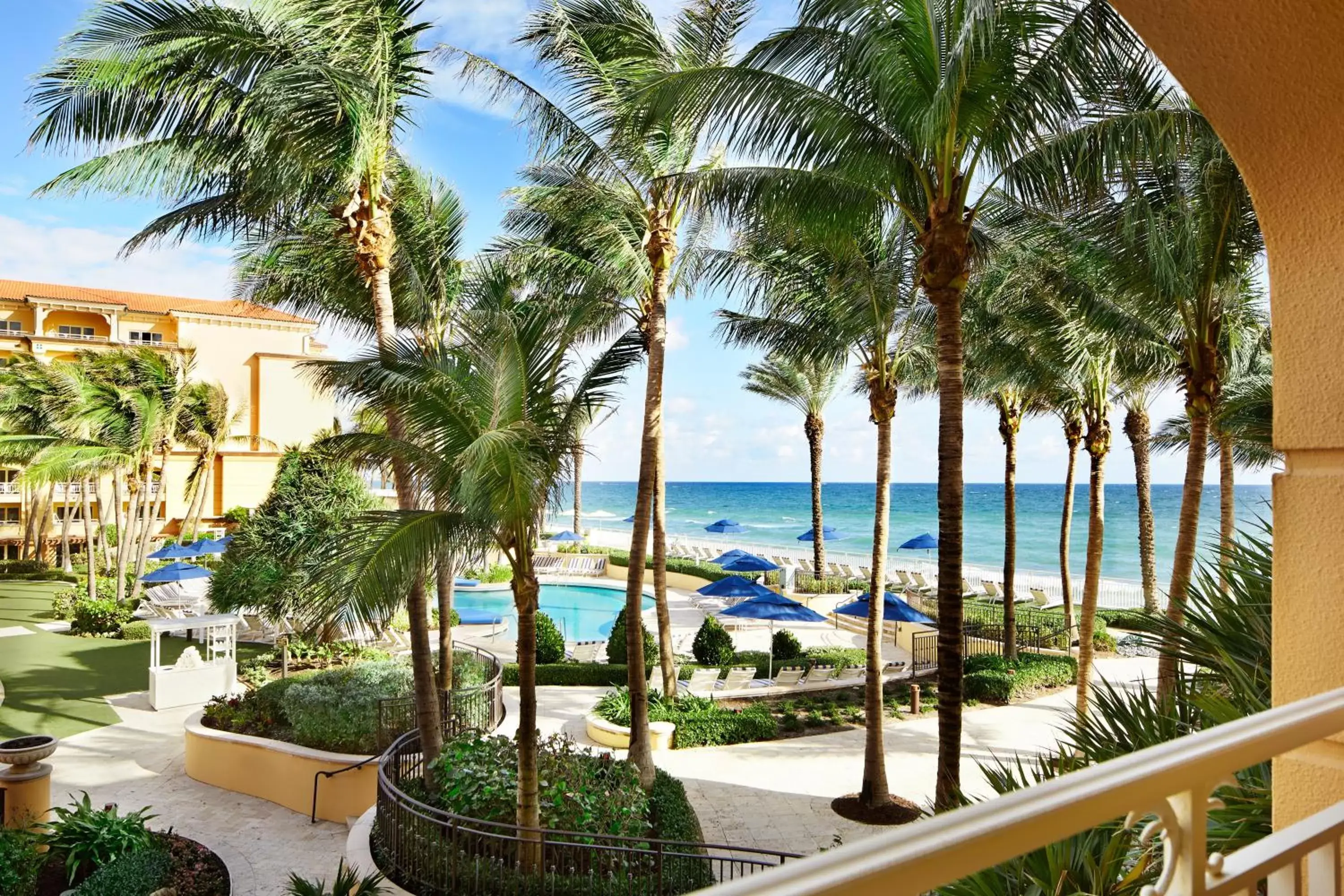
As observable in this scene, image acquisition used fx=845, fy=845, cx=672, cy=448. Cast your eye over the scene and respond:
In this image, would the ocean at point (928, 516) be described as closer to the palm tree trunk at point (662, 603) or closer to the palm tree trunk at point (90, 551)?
the palm tree trunk at point (90, 551)

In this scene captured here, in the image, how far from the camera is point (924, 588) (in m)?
28.2

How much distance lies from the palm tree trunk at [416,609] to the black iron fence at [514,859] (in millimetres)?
1350

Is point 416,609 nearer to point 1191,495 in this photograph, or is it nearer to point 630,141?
point 630,141

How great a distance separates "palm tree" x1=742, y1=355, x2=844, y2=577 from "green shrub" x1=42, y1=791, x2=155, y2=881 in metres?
24.2

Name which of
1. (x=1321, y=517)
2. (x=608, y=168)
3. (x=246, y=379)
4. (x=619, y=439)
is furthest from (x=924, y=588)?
(x=246, y=379)

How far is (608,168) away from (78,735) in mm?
12994

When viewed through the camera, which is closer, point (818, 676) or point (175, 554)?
point (818, 676)

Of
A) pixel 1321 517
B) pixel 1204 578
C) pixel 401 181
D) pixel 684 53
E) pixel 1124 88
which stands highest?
pixel 684 53

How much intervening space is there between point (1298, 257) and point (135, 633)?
1038 inches

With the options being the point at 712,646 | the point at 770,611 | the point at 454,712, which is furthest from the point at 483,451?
the point at 712,646

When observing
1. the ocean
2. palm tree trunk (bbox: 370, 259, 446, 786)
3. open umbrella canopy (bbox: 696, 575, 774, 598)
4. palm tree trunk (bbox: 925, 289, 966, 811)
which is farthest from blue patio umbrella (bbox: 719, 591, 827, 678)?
the ocean

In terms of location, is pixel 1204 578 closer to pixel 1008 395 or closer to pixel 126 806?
pixel 126 806

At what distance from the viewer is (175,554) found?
28.0m

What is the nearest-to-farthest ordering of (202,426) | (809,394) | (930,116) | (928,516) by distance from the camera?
(930,116), (202,426), (809,394), (928,516)
